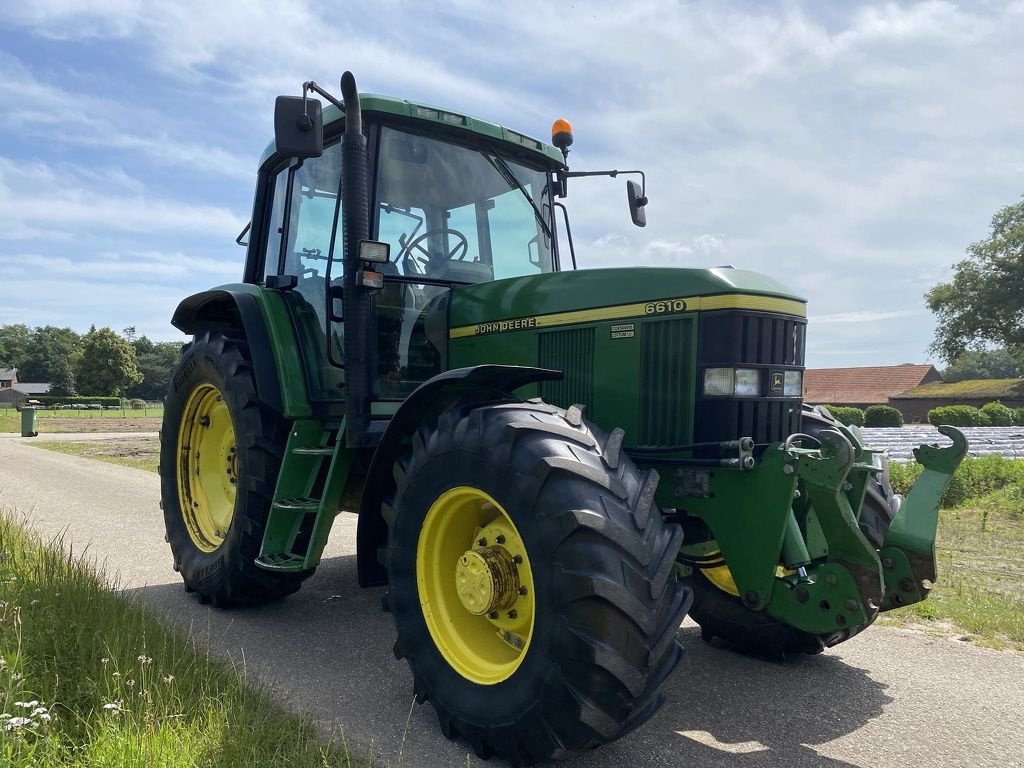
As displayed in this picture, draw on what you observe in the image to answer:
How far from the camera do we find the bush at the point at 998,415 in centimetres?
3428

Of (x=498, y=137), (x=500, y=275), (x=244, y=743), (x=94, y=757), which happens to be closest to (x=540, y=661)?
(x=244, y=743)

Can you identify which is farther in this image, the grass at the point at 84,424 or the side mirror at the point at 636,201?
the grass at the point at 84,424

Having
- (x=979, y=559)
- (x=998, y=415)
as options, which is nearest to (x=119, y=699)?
(x=979, y=559)

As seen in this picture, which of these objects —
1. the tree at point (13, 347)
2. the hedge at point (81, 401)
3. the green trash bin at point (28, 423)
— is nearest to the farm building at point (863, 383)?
the green trash bin at point (28, 423)

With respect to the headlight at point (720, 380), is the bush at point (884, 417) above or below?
below

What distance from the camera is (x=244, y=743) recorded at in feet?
8.86

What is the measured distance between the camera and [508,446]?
2.82 m

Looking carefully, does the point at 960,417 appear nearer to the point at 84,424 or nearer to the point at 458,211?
the point at 458,211

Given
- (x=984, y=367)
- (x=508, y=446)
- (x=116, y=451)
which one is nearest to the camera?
(x=508, y=446)

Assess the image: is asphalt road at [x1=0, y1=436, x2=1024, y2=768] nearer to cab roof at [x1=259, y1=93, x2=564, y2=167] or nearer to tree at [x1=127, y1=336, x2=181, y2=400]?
cab roof at [x1=259, y1=93, x2=564, y2=167]

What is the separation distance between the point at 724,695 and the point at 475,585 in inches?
56.2

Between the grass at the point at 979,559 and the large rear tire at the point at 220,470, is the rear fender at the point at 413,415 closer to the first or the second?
the large rear tire at the point at 220,470

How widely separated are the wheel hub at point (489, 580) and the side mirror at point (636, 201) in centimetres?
276

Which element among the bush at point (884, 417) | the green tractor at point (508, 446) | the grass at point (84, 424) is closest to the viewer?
the green tractor at point (508, 446)
